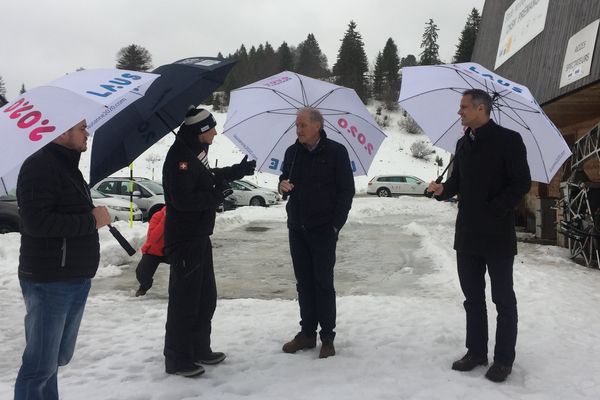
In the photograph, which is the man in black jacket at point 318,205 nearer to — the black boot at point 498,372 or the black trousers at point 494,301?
the black trousers at point 494,301

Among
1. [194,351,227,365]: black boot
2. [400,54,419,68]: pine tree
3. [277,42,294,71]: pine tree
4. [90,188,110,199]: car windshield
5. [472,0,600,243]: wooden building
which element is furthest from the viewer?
[400,54,419,68]: pine tree

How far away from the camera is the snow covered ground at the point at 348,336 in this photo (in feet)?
11.2

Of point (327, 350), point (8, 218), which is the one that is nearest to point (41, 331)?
point (327, 350)

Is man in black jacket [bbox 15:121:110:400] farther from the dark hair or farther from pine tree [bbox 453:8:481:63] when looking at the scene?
pine tree [bbox 453:8:481:63]

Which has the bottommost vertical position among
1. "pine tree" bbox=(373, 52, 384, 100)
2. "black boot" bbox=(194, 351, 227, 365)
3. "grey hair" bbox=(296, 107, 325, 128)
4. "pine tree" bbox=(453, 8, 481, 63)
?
"black boot" bbox=(194, 351, 227, 365)

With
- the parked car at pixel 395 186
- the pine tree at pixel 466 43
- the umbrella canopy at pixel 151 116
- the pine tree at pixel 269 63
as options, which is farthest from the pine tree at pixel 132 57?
the umbrella canopy at pixel 151 116

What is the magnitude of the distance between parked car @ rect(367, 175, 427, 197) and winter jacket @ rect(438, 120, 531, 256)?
29.3 metres

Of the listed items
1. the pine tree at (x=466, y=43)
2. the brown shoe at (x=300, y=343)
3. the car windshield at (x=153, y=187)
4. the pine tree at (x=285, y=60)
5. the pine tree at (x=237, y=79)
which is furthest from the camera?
the pine tree at (x=285, y=60)

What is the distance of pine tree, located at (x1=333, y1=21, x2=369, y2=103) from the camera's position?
222ft

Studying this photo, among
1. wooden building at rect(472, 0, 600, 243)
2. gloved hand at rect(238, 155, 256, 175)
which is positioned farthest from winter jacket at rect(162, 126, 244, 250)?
wooden building at rect(472, 0, 600, 243)

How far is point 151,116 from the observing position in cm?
392

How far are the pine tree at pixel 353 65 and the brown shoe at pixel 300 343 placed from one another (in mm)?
64599

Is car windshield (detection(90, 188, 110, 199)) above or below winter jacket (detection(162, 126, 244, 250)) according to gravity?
below

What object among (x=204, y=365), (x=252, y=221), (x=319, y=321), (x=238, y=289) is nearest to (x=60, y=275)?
(x=204, y=365)
